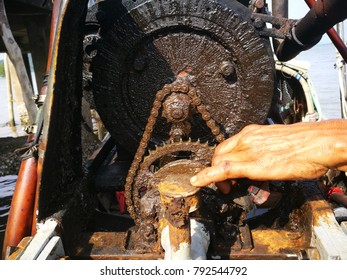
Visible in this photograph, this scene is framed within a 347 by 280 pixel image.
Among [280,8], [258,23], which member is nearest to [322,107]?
[280,8]

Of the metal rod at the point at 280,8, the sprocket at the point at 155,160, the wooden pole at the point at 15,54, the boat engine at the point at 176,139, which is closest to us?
the boat engine at the point at 176,139

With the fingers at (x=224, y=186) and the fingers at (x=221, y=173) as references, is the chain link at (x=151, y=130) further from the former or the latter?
the fingers at (x=221, y=173)

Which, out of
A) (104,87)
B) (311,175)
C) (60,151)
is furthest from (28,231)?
(311,175)

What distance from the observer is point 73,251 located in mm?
2268

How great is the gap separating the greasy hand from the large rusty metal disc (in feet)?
3.14

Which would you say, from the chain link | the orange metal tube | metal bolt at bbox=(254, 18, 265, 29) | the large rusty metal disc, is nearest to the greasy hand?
the chain link

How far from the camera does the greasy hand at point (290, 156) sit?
169cm

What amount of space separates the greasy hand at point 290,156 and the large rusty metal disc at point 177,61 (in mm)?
956

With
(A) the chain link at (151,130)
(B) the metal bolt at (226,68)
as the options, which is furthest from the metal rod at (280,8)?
(A) the chain link at (151,130)

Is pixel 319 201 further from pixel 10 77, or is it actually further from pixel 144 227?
pixel 10 77

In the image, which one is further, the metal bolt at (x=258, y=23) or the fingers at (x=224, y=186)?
the metal bolt at (x=258, y=23)

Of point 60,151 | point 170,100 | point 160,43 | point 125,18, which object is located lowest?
point 60,151

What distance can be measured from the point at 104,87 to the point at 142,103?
376 millimetres

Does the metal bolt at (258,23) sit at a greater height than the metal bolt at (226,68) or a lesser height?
greater
